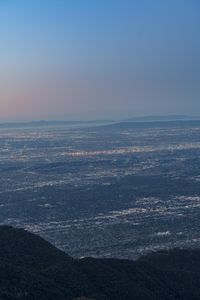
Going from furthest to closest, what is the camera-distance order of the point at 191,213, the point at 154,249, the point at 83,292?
the point at 191,213 < the point at 154,249 < the point at 83,292

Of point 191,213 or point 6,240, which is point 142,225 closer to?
point 191,213

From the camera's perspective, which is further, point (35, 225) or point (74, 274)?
point (35, 225)

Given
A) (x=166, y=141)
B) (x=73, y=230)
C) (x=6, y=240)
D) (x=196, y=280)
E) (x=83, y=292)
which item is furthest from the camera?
(x=166, y=141)

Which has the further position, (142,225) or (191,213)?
(191,213)

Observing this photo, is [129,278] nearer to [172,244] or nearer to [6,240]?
[6,240]

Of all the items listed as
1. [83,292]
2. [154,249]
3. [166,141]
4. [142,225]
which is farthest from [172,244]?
[166,141]

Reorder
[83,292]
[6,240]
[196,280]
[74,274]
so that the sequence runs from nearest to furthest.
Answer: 1. [83,292]
2. [74,274]
3. [196,280]
4. [6,240]
